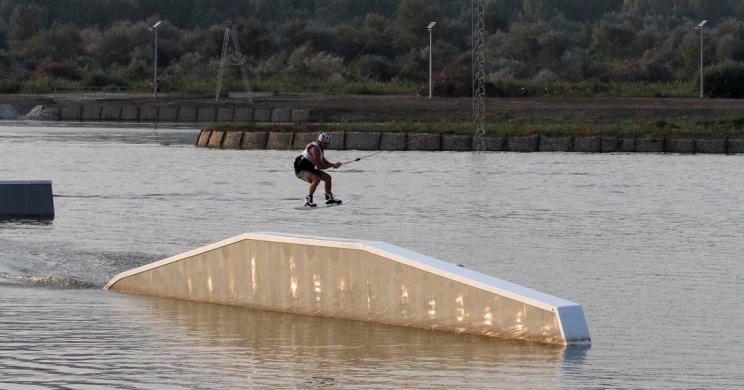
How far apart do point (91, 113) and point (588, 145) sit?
27620 mm

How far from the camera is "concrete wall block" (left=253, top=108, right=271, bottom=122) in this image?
5644 centimetres

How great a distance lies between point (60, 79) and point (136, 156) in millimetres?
40802

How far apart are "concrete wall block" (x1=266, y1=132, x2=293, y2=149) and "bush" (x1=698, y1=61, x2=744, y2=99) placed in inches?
1075

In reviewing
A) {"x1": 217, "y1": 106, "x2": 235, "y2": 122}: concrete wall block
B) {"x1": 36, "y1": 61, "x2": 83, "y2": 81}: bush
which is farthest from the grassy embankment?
{"x1": 36, "y1": 61, "x2": 83, "y2": 81}: bush

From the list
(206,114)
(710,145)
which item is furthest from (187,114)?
(710,145)

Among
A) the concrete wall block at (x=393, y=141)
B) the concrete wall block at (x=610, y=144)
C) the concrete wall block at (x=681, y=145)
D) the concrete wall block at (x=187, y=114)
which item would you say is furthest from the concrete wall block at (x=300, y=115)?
the concrete wall block at (x=681, y=145)

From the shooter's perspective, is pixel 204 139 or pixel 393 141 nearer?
pixel 393 141

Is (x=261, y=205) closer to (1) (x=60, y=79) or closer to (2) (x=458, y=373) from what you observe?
(2) (x=458, y=373)

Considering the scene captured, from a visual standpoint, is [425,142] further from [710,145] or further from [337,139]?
[710,145]

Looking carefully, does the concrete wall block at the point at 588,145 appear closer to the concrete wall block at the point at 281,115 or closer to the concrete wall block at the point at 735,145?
the concrete wall block at the point at 735,145

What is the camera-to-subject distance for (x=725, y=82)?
206 ft

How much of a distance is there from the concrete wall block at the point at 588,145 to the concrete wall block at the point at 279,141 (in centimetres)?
816

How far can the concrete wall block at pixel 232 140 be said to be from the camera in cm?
4206

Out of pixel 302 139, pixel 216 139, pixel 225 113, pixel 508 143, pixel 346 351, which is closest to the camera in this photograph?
pixel 346 351
